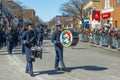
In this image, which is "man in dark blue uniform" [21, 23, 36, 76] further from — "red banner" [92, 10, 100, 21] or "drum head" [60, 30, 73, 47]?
"red banner" [92, 10, 100, 21]

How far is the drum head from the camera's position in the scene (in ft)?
49.1

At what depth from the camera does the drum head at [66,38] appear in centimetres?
1495

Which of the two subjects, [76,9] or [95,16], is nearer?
[95,16]

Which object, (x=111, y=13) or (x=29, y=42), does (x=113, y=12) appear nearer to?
(x=111, y=13)

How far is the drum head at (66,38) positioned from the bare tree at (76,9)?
67.6 meters

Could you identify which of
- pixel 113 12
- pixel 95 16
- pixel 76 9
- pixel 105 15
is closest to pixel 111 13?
pixel 113 12

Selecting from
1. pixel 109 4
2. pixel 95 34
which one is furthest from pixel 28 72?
pixel 109 4

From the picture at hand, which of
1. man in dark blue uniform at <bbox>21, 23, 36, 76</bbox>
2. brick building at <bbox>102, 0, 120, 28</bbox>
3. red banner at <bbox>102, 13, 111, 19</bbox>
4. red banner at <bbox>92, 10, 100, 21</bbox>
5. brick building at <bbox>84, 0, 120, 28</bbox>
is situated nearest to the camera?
man in dark blue uniform at <bbox>21, 23, 36, 76</bbox>

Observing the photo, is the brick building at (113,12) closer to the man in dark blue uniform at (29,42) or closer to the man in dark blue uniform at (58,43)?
the man in dark blue uniform at (58,43)

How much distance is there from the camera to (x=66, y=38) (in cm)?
1509

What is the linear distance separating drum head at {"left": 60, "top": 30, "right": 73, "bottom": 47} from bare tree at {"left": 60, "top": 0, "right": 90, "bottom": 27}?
67.6m

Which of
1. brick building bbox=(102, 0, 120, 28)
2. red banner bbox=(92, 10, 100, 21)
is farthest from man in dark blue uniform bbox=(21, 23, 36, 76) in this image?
brick building bbox=(102, 0, 120, 28)

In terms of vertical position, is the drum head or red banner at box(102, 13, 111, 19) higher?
red banner at box(102, 13, 111, 19)

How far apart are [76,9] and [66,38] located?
6944cm
